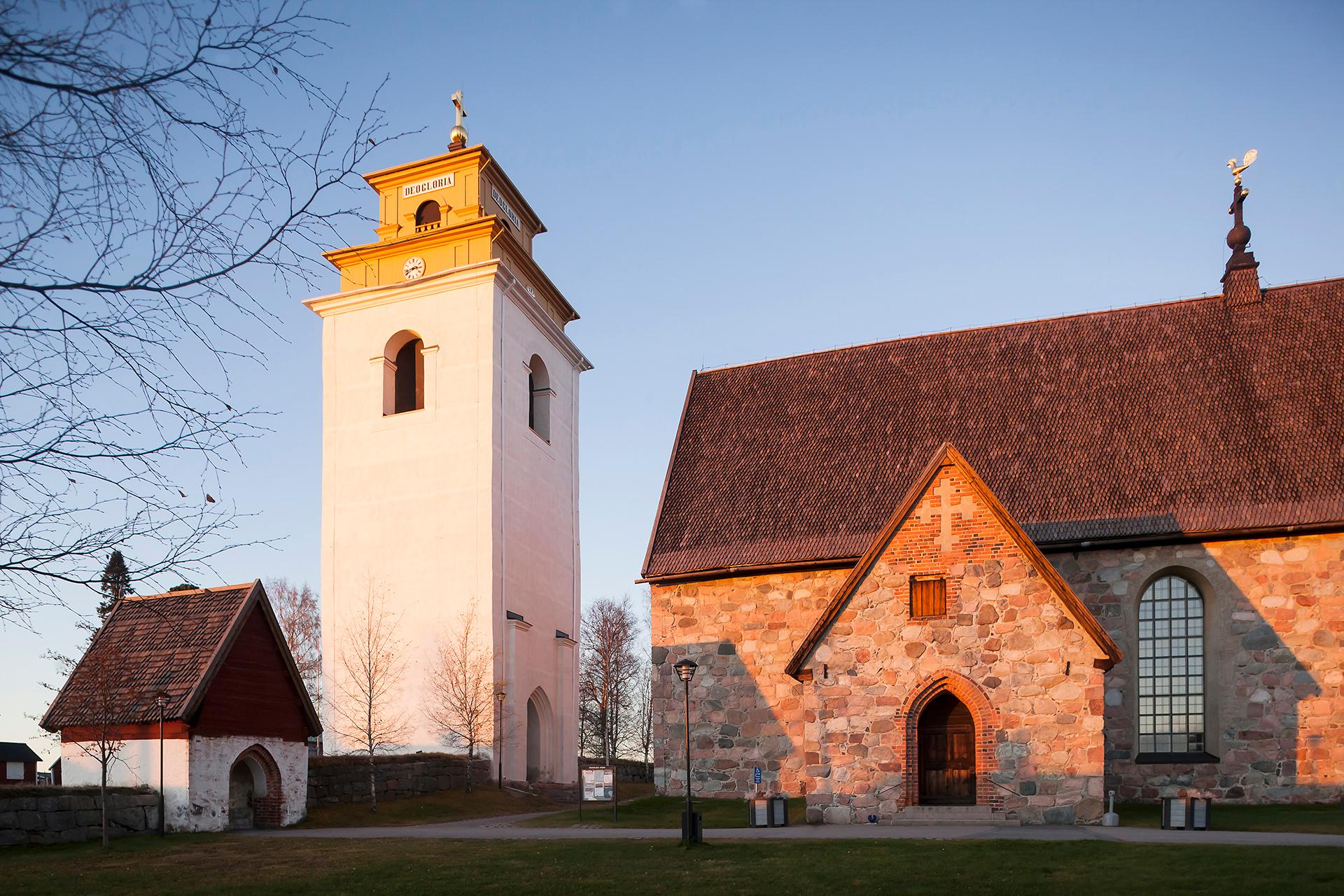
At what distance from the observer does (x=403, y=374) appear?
4062 cm

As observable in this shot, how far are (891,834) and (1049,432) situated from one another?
41.2 feet

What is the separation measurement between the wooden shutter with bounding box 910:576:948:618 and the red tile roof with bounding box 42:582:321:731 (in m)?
16.6

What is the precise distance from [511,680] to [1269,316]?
83.4 ft

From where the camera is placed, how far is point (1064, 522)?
2372 cm

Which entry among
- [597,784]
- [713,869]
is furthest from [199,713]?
[713,869]

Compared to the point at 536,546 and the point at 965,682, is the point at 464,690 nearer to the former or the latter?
the point at 536,546

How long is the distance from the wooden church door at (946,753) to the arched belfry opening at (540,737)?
20.6 m

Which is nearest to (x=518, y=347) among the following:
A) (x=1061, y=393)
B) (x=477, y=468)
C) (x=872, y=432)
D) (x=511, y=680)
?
(x=477, y=468)

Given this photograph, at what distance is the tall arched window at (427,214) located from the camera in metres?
40.4

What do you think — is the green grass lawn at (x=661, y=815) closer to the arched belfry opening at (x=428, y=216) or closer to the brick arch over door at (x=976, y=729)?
the brick arch over door at (x=976, y=729)

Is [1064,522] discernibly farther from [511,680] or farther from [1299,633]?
[511,680]

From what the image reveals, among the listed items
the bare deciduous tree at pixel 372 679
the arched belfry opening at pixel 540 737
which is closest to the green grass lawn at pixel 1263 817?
the arched belfry opening at pixel 540 737

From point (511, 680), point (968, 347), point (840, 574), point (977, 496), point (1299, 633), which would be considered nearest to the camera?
point (977, 496)

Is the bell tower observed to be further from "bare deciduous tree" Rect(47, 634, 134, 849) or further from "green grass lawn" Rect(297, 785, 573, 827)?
"bare deciduous tree" Rect(47, 634, 134, 849)
